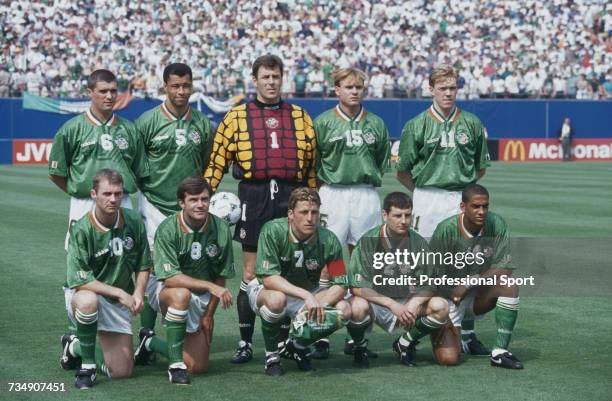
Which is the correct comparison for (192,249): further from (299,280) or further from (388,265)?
(388,265)

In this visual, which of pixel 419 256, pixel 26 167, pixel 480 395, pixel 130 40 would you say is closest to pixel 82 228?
pixel 419 256

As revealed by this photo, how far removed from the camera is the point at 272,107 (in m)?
8.01

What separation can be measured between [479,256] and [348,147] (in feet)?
4.88

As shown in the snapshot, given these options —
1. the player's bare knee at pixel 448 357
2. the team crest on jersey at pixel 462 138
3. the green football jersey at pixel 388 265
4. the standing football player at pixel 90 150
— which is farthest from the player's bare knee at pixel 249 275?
the team crest on jersey at pixel 462 138

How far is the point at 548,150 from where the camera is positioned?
36844mm

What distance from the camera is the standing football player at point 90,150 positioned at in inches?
306

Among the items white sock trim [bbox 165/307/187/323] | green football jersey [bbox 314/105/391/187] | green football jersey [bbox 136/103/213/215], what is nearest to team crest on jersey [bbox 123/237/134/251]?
white sock trim [bbox 165/307/187/323]

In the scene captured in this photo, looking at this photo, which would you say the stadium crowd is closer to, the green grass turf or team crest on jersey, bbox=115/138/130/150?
the green grass turf

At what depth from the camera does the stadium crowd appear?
34.4 m

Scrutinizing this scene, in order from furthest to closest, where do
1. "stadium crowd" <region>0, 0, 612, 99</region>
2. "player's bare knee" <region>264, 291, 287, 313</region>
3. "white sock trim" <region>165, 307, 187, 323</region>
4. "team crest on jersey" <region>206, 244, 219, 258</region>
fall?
"stadium crowd" <region>0, 0, 612, 99</region> < "team crest on jersey" <region>206, 244, 219, 258</region> < "player's bare knee" <region>264, 291, 287, 313</region> < "white sock trim" <region>165, 307, 187, 323</region>

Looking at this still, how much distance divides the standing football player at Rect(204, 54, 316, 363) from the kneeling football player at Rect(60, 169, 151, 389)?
1.00 metres

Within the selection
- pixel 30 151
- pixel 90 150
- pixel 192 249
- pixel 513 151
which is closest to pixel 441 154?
pixel 192 249

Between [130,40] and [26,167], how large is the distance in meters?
8.34

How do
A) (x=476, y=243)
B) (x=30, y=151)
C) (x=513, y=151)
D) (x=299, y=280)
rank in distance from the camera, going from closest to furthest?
(x=299, y=280) < (x=476, y=243) < (x=30, y=151) < (x=513, y=151)
